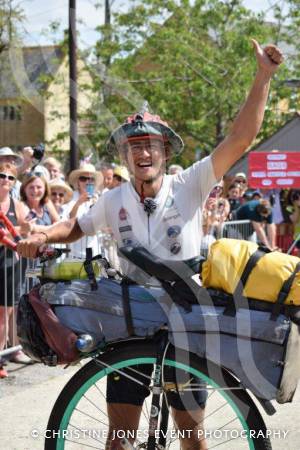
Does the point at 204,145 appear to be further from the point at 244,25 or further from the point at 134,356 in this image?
the point at 134,356

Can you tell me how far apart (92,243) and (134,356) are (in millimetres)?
4706

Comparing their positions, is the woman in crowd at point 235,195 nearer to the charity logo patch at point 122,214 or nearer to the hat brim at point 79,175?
the hat brim at point 79,175

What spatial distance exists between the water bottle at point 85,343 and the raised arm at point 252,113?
0.94 metres

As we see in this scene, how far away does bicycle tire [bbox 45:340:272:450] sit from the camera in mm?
2869

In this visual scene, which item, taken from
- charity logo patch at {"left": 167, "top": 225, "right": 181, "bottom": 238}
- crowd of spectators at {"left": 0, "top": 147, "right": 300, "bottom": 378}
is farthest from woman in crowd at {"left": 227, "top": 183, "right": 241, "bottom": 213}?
charity logo patch at {"left": 167, "top": 225, "right": 181, "bottom": 238}

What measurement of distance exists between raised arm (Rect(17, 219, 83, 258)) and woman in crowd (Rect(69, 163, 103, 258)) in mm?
3518

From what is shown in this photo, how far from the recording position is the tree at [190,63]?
2405 cm

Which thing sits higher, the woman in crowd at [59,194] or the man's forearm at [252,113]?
the man's forearm at [252,113]

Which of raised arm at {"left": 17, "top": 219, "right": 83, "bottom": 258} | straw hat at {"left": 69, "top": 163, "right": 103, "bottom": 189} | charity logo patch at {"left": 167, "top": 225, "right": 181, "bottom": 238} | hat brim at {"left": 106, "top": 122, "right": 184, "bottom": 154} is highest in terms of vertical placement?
hat brim at {"left": 106, "top": 122, "right": 184, "bottom": 154}

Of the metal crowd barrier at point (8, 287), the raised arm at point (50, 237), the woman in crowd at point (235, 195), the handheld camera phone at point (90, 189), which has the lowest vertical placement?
the metal crowd barrier at point (8, 287)

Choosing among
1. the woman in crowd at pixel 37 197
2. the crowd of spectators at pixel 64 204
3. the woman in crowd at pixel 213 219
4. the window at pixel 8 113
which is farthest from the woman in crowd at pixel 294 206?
the window at pixel 8 113

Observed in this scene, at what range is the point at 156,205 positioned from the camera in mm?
3281

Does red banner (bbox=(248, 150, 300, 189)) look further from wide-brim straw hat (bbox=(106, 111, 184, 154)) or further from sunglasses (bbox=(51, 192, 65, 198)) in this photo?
wide-brim straw hat (bbox=(106, 111, 184, 154))

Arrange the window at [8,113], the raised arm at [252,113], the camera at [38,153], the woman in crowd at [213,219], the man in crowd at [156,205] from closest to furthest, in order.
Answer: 1. the raised arm at [252,113]
2. the man in crowd at [156,205]
3. the camera at [38,153]
4. the woman in crowd at [213,219]
5. the window at [8,113]
